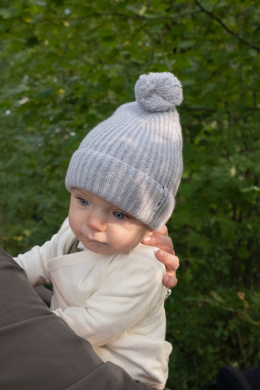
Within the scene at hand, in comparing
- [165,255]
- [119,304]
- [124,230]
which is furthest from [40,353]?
[165,255]

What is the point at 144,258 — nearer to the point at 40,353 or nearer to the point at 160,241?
the point at 160,241

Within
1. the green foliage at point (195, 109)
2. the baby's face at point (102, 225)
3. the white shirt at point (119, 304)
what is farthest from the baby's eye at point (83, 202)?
the green foliage at point (195, 109)

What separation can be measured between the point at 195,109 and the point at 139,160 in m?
2.31

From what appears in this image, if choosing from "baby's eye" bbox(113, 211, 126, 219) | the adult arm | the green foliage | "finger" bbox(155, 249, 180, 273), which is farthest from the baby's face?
the green foliage

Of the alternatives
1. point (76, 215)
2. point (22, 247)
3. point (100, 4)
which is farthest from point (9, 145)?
point (76, 215)

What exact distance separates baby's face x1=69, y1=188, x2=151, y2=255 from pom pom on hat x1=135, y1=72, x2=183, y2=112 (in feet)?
1.26

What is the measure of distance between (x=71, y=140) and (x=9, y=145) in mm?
5376

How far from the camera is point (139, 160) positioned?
162 centimetres

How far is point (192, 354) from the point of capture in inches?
180

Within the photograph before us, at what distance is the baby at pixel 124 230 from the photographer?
1593mm

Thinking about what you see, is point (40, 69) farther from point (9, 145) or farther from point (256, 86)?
point (9, 145)

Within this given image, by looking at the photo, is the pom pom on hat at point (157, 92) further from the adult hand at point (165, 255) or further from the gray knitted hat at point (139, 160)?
the adult hand at point (165, 255)

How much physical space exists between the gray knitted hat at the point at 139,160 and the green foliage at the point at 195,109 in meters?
1.39

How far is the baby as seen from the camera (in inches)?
62.7
